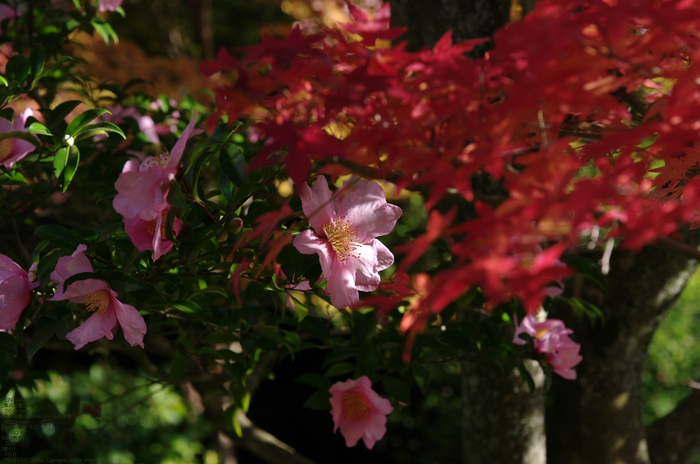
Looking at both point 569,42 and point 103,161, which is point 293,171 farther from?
point 103,161

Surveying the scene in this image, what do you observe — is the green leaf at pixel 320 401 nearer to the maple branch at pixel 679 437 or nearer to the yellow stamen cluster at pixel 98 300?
the yellow stamen cluster at pixel 98 300

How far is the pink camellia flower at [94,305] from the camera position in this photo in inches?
25.7

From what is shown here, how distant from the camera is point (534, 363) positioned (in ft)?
3.81

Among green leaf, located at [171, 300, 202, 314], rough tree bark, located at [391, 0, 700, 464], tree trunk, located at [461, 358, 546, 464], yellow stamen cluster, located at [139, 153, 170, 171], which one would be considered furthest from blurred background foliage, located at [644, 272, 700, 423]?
yellow stamen cluster, located at [139, 153, 170, 171]

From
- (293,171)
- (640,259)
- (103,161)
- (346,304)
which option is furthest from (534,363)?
(103,161)

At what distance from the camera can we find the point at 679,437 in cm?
145

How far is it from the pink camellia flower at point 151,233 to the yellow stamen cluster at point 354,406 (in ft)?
1.42

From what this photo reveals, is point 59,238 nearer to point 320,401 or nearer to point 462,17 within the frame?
point 320,401

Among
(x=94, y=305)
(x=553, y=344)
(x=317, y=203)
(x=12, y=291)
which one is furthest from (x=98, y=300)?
(x=553, y=344)

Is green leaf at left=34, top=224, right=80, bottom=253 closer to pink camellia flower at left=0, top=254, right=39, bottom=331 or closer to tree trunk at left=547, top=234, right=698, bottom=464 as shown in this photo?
pink camellia flower at left=0, top=254, right=39, bottom=331

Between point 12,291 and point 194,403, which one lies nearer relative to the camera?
point 12,291

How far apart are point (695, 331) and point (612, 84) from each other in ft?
9.86

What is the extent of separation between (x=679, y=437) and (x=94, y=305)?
158 cm

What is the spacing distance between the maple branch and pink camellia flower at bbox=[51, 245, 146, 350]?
1512 millimetres
